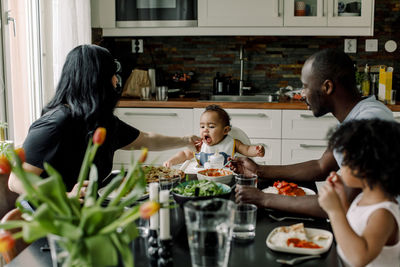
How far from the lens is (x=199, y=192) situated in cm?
161

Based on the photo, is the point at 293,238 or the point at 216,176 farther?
the point at 216,176

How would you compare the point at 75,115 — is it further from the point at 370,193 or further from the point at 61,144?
the point at 370,193

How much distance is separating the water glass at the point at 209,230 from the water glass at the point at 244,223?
0.79 feet

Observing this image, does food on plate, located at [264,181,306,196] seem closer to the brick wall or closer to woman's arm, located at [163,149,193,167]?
woman's arm, located at [163,149,193,167]

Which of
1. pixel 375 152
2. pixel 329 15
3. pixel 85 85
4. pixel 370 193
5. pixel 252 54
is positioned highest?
pixel 329 15

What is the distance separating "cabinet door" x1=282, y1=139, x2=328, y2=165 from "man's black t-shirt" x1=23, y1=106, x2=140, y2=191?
6.67 ft

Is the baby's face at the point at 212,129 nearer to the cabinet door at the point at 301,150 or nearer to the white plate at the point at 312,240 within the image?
the cabinet door at the point at 301,150

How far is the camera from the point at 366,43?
165 inches

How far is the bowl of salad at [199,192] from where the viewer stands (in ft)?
5.20

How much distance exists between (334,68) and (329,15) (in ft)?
7.03

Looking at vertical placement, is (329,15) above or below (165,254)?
above

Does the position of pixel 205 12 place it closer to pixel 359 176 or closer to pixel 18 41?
pixel 18 41

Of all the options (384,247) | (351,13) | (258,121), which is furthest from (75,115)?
(351,13)

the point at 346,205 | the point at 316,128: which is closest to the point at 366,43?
the point at 316,128
